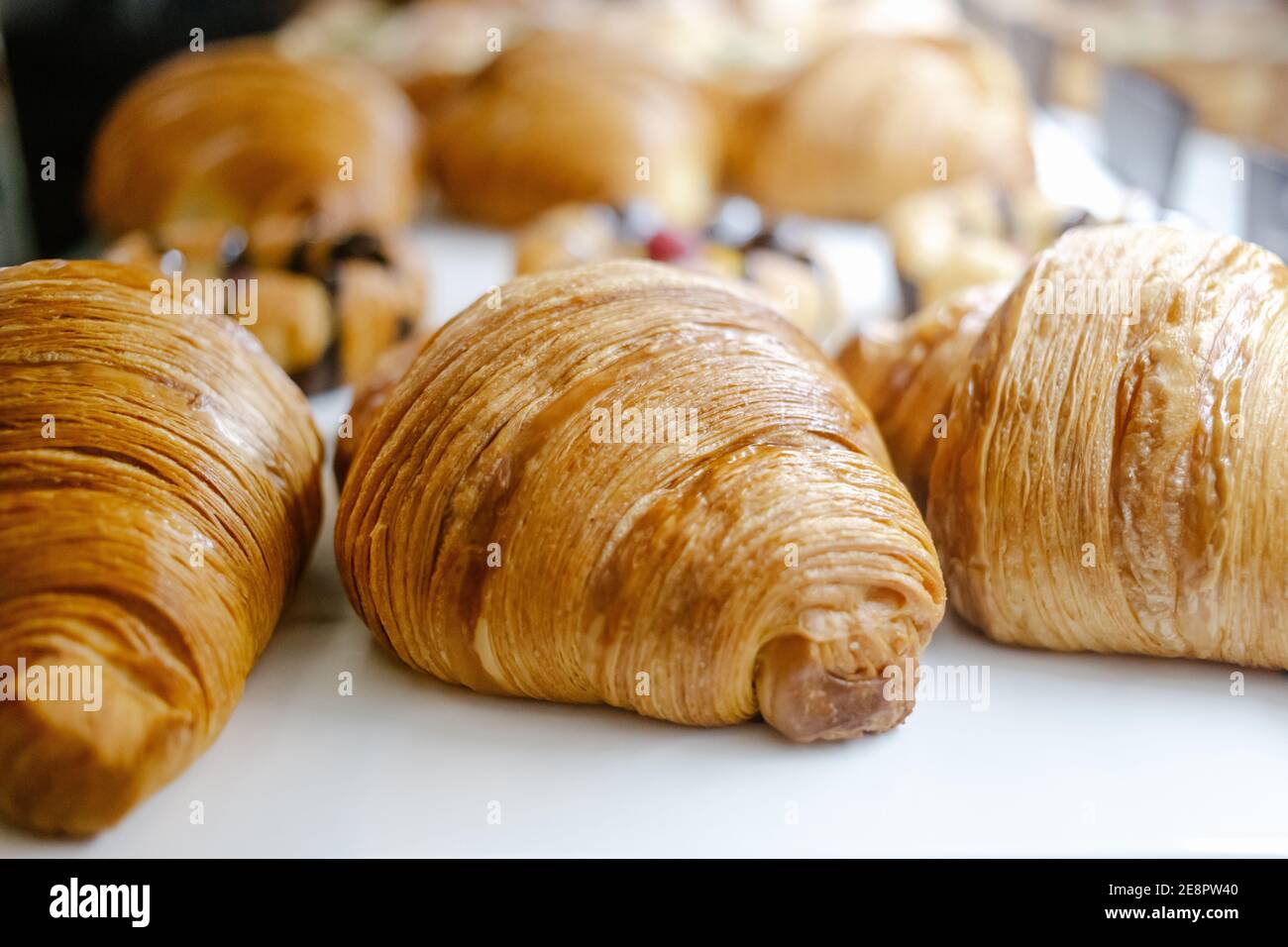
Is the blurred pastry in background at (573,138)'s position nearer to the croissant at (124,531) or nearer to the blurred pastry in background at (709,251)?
the blurred pastry in background at (709,251)

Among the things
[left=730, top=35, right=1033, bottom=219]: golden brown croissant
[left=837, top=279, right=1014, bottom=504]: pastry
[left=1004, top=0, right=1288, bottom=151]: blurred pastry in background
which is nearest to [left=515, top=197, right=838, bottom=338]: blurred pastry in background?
[left=837, top=279, right=1014, bottom=504]: pastry

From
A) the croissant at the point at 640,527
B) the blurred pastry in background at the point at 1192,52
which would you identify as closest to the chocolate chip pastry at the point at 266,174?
the croissant at the point at 640,527

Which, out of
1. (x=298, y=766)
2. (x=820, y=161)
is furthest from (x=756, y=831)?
(x=820, y=161)

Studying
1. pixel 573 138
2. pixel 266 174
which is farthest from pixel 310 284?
pixel 573 138

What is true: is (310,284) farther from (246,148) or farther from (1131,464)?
(1131,464)
